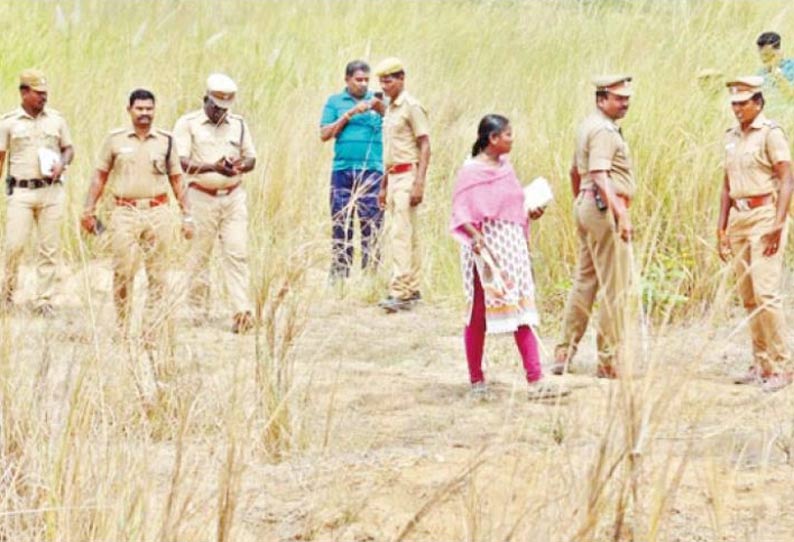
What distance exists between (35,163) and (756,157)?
4.38 metres

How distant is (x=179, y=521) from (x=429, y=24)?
40.7 ft

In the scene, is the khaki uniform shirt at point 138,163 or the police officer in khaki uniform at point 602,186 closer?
the police officer in khaki uniform at point 602,186

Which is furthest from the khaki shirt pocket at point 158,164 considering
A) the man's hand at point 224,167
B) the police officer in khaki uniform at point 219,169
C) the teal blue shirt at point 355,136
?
the teal blue shirt at point 355,136

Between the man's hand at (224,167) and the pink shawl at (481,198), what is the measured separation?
228 cm

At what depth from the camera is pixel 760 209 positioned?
7.62 m

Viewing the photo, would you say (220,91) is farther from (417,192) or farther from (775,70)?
(775,70)

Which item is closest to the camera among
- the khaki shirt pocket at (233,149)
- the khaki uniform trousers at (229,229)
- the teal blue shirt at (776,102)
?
the khaki uniform trousers at (229,229)

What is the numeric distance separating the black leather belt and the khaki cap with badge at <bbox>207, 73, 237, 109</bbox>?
1.21 meters

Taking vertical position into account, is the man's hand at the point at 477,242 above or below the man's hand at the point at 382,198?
below

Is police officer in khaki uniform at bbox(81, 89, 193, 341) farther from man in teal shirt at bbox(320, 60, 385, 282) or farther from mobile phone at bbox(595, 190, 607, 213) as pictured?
mobile phone at bbox(595, 190, 607, 213)

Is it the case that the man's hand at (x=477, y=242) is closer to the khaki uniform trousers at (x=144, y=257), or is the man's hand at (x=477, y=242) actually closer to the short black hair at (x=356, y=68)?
the khaki uniform trousers at (x=144, y=257)

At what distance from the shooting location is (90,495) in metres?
4.12

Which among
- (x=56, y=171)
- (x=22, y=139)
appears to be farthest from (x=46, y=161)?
(x=22, y=139)

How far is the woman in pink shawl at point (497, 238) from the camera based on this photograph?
23.9 ft
